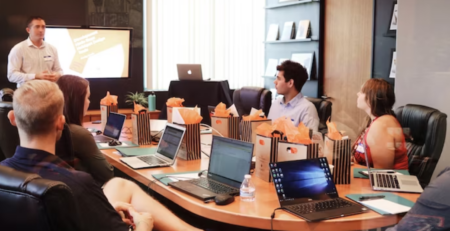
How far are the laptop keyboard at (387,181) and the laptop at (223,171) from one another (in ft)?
2.12

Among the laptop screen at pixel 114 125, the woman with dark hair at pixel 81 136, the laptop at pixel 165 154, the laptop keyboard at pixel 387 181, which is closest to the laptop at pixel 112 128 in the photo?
the laptop screen at pixel 114 125

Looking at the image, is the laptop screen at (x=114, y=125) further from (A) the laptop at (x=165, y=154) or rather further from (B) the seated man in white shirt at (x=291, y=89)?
(B) the seated man in white shirt at (x=291, y=89)

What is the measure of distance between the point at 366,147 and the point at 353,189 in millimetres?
708

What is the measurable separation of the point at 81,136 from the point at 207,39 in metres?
4.87

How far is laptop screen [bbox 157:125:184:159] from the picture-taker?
9.80 ft

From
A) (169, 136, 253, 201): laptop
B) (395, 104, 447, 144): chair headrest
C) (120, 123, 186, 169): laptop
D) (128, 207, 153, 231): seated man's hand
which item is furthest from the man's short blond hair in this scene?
(395, 104, 447, 144): chair headrest

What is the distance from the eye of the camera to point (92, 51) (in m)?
6.29

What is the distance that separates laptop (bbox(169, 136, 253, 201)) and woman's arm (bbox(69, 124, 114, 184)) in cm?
54

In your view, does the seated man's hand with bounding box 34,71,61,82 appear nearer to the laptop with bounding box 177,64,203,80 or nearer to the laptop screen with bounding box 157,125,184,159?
the laptop with bounding box 177,64,203,80

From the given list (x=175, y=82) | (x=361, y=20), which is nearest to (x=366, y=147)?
(x=361, y=20)

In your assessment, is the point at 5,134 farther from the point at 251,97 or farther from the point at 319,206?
the point at 251,97

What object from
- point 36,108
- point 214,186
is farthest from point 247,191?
point 36,108

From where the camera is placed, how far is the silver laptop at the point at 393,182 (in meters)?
2.32

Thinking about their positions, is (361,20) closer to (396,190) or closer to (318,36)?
(318,36)
